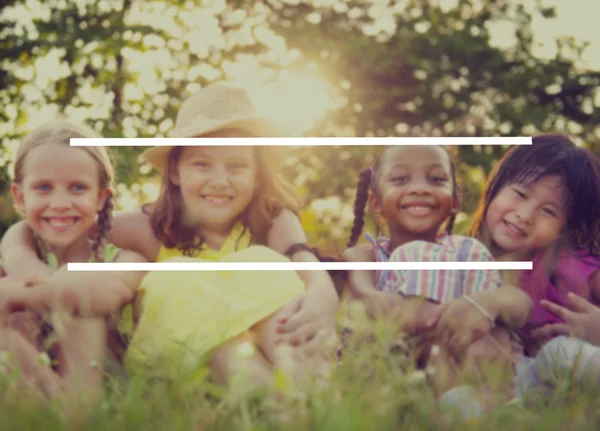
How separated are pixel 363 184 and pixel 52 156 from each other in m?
1.00

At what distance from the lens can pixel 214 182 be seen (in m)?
2.62

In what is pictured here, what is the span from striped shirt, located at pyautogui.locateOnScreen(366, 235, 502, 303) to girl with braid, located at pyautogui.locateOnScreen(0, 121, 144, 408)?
80cm

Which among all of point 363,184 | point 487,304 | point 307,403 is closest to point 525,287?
point 487,304

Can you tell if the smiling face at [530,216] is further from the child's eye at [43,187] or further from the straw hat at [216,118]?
the child's eye at [43,187]

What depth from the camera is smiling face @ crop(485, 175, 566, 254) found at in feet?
8.57

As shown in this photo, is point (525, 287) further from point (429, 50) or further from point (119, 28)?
point (119, 28)

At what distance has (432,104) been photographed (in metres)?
2.85

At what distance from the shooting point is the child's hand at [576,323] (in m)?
2.46

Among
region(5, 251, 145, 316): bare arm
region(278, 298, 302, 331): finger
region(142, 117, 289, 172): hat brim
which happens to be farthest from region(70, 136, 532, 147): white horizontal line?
region(278, 298, 302, 331): finger

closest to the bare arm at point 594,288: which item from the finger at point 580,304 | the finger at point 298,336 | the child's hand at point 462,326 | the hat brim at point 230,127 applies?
the finger at point 580,304

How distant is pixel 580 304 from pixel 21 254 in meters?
1.70

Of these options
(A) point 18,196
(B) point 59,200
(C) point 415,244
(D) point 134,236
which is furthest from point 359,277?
(A) point 18,196

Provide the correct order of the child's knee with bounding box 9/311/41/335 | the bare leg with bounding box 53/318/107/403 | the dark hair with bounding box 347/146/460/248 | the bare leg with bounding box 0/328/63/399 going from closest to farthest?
the bare leg with bounding box 0/328/63/399 → the bare leg with bounding box 53/318/107/403 → the child's knee with bounding box 9/311/41/335 → the dark hair with bounding box 347/146/460/248

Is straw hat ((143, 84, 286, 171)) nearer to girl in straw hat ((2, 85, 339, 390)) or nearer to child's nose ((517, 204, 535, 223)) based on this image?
girl in straw hat ((2, 85, 339, 390))
